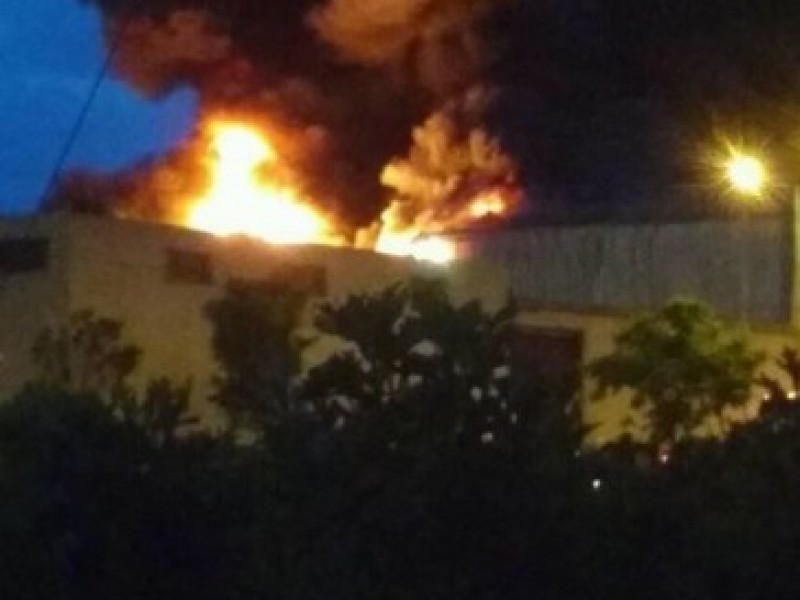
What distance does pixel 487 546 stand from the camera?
7715mm

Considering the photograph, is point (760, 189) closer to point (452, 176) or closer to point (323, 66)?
point (452, 176)

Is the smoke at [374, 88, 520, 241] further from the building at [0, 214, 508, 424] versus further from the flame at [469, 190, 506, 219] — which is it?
the building at [0, 214, 508, 424]

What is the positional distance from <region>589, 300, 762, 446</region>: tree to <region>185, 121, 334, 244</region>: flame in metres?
10.4

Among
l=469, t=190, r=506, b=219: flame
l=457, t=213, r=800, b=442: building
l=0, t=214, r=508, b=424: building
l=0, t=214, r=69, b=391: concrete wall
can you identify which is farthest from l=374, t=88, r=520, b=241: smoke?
l=0, t=214, r=69, b=391: concrete wall

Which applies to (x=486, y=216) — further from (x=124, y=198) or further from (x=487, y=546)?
(x=487, y=546)

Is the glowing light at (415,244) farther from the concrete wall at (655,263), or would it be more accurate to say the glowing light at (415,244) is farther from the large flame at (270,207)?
the concrete wall at (655,263)

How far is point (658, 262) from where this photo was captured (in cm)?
3819

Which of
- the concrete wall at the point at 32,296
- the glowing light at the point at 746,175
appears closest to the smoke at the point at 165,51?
the glowing light at the point at 746,175

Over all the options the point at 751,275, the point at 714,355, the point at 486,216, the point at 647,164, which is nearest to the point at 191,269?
the point at 714,355

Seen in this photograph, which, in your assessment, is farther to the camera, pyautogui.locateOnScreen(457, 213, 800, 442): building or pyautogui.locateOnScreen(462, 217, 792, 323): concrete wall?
pyautogui.locateOnScreen(462, 217, 792, 323): concrete wall

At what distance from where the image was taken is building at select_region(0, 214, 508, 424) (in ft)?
78.8

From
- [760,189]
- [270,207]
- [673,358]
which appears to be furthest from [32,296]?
[760,189]

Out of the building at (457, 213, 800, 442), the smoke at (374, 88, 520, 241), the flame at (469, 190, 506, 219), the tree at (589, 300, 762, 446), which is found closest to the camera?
the tree at (589, 300, 762, 446)

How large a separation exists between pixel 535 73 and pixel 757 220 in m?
10.5
